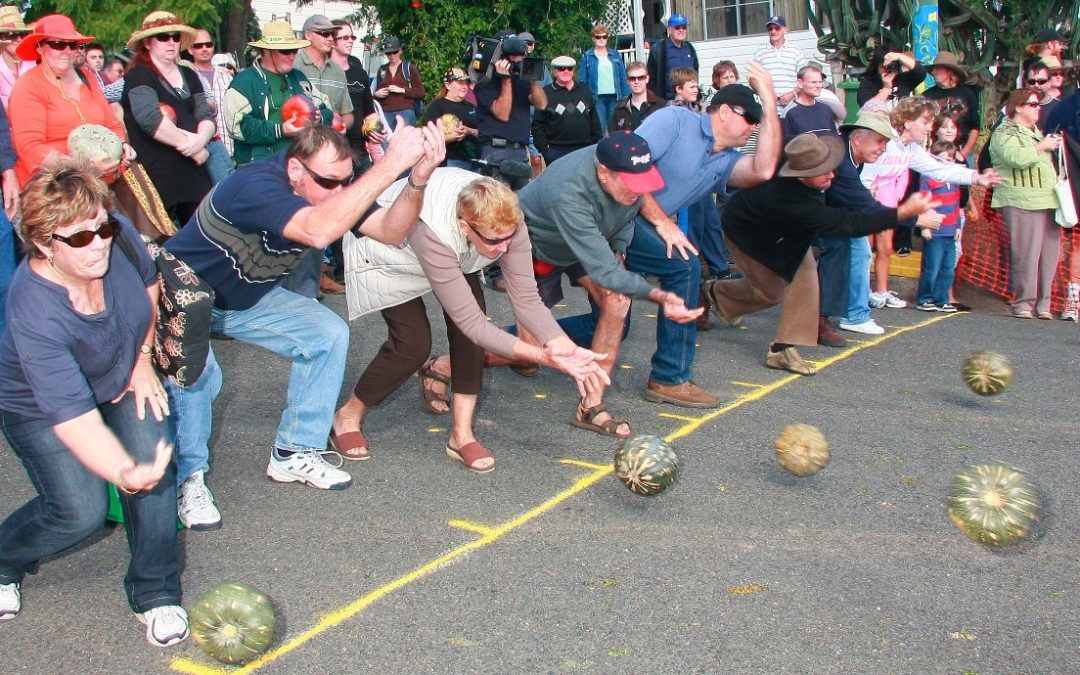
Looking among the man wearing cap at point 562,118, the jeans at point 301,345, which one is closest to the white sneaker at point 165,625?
the jeans at point 301,345

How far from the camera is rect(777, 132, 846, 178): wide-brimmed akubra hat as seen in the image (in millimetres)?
6820

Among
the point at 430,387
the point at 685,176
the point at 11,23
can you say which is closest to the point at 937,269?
the point at 685,176

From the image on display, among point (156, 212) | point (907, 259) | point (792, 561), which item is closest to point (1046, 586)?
point (792, 561)

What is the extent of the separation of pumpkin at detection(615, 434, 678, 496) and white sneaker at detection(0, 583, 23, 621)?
2.44 meters

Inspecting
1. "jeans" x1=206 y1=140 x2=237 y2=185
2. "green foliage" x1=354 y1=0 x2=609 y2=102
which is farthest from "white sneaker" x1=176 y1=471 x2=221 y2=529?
"green foliage" x1=354 y1=0 x2=609 y2=102

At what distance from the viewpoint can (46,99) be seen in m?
6.59

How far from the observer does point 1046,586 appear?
4.27 meters

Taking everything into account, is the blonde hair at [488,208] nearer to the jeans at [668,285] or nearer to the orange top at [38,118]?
the jeans at [668,285]

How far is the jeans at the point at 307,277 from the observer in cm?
596

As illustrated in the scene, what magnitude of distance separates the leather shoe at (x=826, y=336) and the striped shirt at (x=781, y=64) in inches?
190

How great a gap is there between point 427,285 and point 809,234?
278cm

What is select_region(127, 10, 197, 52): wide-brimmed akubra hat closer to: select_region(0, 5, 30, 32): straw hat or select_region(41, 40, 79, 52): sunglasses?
select_region(0, 5, 30, 32): straw hat

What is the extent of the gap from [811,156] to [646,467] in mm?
2837

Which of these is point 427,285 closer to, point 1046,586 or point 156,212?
point 156,212
